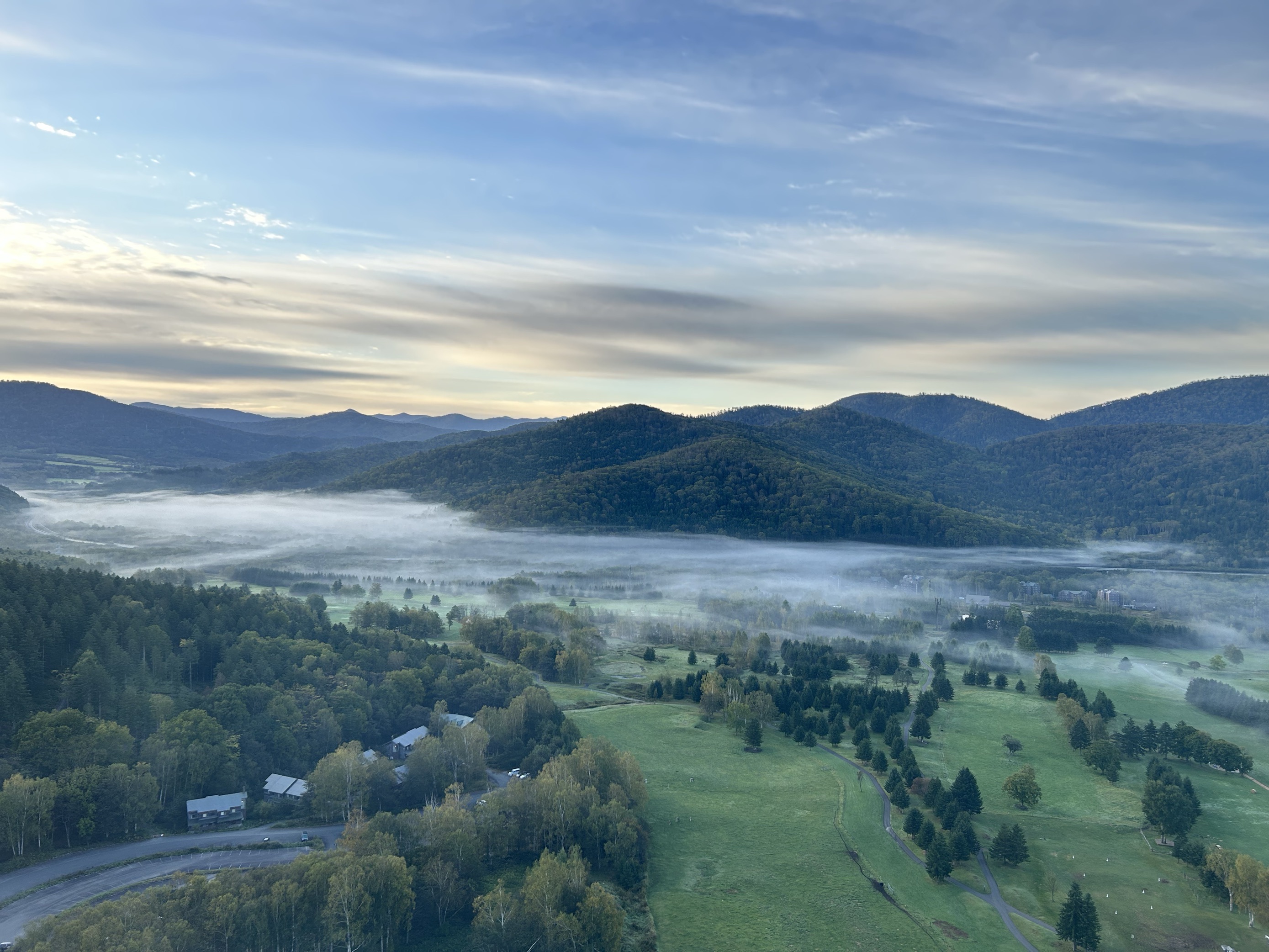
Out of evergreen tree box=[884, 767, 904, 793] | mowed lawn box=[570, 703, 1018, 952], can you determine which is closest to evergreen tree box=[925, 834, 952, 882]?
mowed lawn box=[570, 703, 1018, 952]

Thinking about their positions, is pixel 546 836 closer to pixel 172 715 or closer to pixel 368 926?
pixel 368 926

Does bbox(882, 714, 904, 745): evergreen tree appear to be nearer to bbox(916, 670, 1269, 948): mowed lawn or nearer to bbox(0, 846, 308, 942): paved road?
bbox(916, 670, 1269, 948): mowed lawn

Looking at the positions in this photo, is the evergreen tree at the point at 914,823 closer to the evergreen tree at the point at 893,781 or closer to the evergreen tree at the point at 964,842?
the evergreen tree at the point at 964,842

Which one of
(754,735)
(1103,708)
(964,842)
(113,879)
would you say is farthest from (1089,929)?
(113,879)

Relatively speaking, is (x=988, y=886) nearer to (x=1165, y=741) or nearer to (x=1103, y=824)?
(x=1103, y=824)

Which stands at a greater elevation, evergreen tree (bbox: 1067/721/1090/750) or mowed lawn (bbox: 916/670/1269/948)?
evergreen tree (bbox: 1067/721/1090/750)
